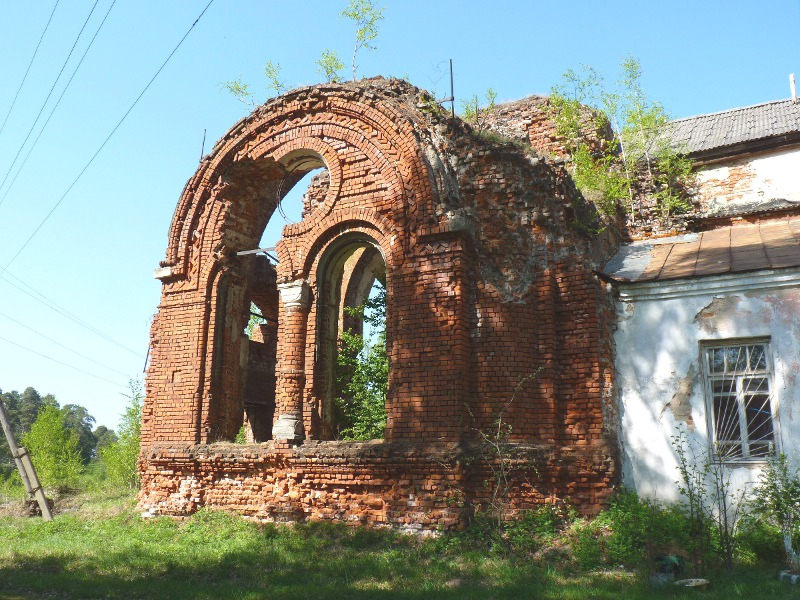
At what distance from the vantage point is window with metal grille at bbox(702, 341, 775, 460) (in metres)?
7.85

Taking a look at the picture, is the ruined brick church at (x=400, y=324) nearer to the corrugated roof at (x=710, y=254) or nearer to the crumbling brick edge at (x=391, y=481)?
the crumbling brick edge at (x=391, y=481)

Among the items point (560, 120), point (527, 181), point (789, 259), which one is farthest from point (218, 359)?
point (789, 259)

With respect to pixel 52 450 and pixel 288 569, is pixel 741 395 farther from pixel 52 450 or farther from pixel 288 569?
pixel 52 450

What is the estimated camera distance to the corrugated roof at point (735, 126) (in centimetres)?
1423

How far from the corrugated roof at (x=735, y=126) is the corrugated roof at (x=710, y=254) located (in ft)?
12.5

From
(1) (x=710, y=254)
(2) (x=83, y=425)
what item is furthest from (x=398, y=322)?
(2) (x=83, y=425)

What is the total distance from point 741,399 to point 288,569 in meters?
5.43

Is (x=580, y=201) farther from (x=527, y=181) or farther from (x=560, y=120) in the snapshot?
(x=560, y=120)

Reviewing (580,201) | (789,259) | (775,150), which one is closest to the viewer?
(789,259)

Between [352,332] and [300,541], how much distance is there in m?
4.76

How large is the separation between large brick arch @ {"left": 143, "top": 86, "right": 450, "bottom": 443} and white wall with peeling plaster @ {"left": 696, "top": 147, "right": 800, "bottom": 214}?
7.00m

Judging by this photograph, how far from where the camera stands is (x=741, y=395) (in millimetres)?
8023

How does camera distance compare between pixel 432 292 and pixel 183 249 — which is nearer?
pixel 432 292

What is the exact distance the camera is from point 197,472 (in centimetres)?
1023
